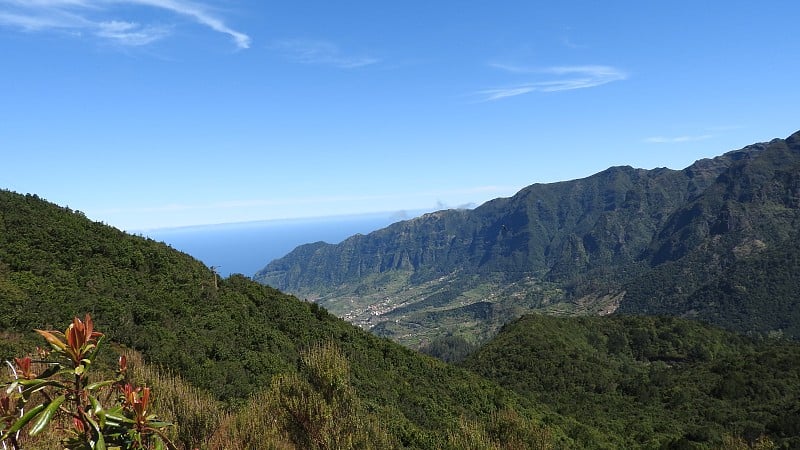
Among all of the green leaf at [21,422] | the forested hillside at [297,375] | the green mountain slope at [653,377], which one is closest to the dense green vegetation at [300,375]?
the forested hillside at [297,375]

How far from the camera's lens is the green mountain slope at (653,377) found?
249 feet

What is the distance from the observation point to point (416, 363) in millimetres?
62844

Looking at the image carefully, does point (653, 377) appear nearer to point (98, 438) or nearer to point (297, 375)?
point (297, 375)

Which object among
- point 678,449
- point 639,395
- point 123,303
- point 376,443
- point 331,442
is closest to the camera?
point 331,442

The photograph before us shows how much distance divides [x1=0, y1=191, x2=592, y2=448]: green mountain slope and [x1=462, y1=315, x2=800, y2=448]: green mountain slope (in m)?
26.9

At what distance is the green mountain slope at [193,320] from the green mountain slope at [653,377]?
26.9 metres

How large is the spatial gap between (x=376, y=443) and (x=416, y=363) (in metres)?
52.9

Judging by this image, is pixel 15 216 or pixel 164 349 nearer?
pixel 164 349

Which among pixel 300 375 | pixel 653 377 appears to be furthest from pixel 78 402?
pixel 653 377

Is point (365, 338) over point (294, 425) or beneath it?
beneath

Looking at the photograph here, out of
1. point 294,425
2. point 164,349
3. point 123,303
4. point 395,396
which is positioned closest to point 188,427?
point 294,425

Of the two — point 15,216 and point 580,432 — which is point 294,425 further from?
point 580,432

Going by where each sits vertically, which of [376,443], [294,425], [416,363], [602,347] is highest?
[294,425]

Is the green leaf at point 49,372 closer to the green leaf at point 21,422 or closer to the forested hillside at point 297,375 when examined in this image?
the green leaf at point 21,422
